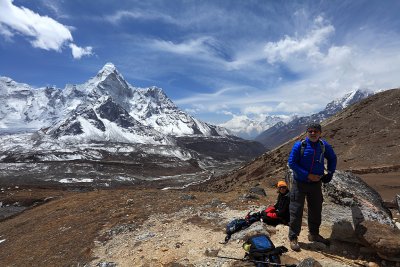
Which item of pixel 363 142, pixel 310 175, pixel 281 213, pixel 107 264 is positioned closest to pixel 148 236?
pixel 107 264

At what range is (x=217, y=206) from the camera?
19688mm

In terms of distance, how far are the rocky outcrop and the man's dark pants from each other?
2.28ft

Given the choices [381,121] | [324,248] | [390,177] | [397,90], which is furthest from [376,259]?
[397,90]

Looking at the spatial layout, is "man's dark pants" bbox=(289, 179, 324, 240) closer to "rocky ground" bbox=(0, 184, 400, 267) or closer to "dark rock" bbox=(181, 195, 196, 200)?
"rocky ground" bbox=(0, 184, 400, 267)

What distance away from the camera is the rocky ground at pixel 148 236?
12.0 m

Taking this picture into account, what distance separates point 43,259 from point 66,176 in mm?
156961

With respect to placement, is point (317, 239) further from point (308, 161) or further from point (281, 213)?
point (308, 161)

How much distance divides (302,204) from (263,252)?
2.18m

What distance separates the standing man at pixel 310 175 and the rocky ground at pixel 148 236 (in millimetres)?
658

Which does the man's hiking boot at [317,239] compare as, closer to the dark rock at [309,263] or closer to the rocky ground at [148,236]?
the rocky ground at [148,236]

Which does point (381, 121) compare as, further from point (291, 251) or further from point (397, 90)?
point (291, 251)

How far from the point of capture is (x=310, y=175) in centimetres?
1151

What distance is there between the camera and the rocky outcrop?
1058 cm

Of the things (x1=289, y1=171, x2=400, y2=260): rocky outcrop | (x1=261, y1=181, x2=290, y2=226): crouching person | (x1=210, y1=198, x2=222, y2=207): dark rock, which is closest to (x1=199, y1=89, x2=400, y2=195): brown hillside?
(x1=210, y1=198, x2=222, y2=207): dark rock
